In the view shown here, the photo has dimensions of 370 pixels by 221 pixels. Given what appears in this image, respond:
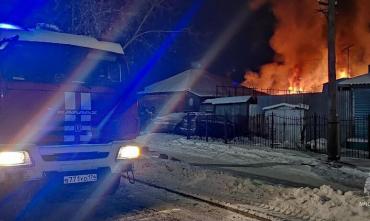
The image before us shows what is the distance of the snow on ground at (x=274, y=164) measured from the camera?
11539 mm

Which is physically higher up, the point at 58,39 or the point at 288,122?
the point at 58,39

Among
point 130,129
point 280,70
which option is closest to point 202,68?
point 280,70

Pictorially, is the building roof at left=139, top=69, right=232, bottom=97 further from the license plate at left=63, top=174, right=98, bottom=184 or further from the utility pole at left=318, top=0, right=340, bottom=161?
the license plate at left=63, top=174, right=98, bottom=184

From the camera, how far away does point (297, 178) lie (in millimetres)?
11648

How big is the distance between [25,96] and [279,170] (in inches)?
326

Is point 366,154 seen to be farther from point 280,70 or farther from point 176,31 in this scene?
point 280,70

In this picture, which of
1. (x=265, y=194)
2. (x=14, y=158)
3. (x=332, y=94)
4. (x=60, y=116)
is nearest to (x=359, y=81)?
(x=332, y=94)

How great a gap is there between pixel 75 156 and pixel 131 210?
4.30 ft

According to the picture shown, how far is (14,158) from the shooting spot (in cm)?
633

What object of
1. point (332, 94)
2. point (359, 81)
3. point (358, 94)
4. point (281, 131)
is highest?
Result: point (359, 81)

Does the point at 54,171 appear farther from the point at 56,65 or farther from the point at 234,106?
the point at 234,106

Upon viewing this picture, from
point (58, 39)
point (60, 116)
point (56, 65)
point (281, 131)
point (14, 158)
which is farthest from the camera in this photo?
point (281, 131)

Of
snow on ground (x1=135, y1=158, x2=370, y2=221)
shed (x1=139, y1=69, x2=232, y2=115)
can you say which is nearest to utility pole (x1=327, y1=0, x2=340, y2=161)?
snow on ground (x1=135, y1=158, x2=370, y2=221)

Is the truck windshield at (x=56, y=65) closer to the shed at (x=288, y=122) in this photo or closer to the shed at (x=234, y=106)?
the shed at (x=288, y=122)
